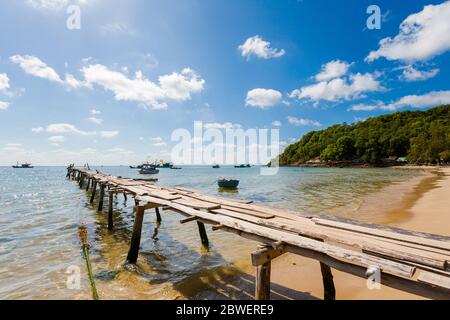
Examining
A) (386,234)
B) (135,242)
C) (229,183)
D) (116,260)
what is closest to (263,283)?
(386,234)

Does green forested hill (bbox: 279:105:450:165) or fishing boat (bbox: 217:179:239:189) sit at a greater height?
green forested hill (bbox: 279:105:450:165)

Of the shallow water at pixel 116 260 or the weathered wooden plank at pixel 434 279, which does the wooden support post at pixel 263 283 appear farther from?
the shallow water at pixel 116 260

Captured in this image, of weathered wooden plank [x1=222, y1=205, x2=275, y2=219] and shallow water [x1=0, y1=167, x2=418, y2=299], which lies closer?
weathered wooden plank [x1=222, y1=205, x2=275, y2=219]

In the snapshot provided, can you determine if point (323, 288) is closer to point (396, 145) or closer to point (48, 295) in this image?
point (48, 295)

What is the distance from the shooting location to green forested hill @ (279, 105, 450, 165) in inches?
3383

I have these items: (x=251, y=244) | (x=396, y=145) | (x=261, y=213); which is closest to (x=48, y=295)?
(x=261, y=213)

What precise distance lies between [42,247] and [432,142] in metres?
107

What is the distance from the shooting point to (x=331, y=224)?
5262 millimetres

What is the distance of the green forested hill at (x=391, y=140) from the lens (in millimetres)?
85938

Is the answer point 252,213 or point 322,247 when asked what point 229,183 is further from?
point 322,247

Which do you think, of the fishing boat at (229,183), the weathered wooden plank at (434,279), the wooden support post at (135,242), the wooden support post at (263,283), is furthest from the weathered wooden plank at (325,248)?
the fishing boat at (229,183)

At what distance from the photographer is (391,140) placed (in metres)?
113

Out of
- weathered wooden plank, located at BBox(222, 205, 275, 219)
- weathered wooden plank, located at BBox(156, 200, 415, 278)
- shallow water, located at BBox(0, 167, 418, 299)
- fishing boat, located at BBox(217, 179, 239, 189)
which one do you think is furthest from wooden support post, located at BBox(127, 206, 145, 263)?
fishing boat, located at BBox(217, 179, 239, 189)

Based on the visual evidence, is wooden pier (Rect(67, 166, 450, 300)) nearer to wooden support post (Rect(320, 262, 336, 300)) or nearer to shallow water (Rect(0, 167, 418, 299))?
wooden support post (Rect(320, 262, 336, 300))
